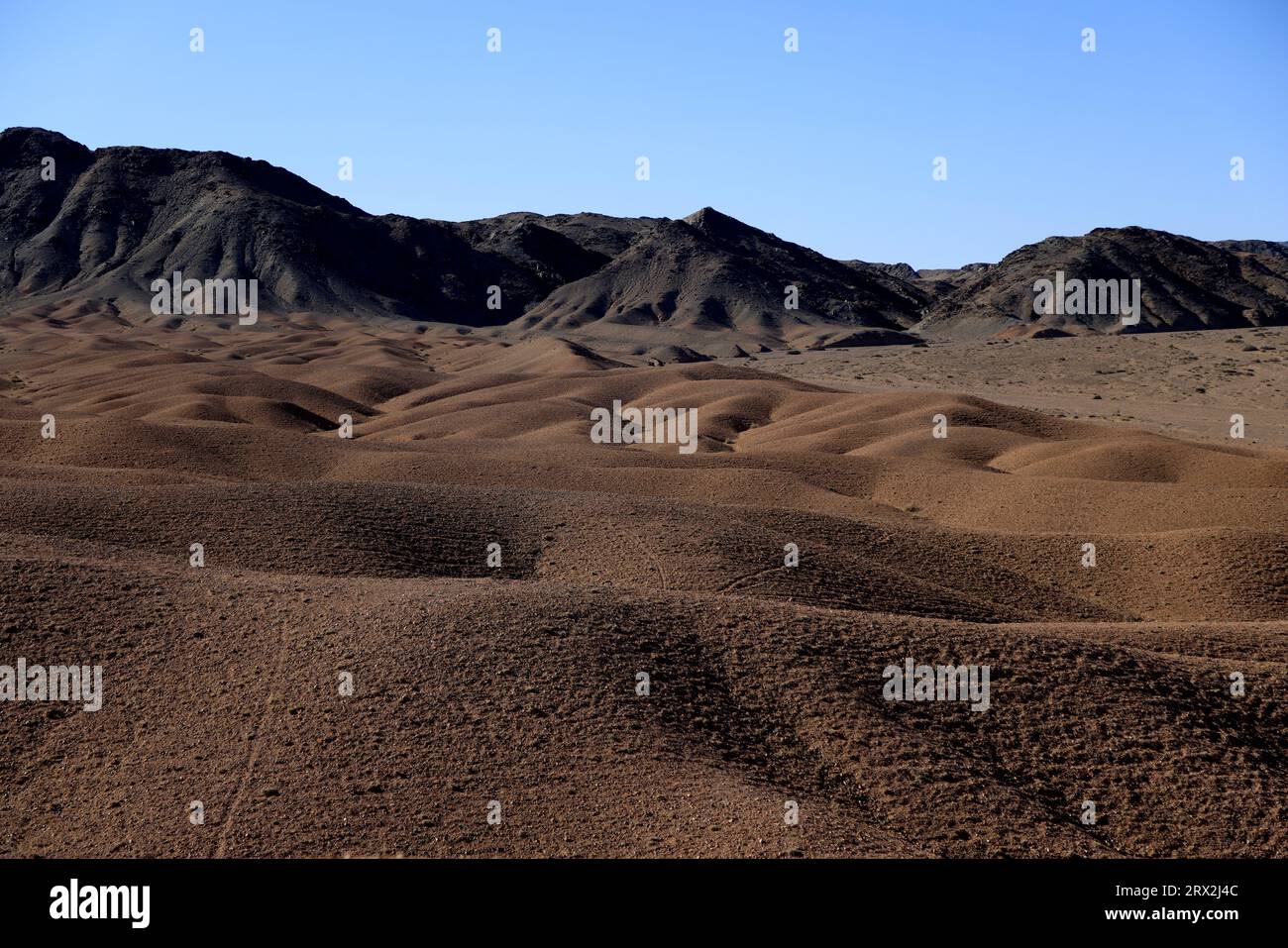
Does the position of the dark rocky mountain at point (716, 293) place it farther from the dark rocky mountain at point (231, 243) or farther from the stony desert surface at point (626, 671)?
the stony desert surface at point (626, 671)

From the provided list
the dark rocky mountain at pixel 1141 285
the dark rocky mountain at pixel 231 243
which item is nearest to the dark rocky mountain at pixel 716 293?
the dark rocky mountain at pixel 231 243

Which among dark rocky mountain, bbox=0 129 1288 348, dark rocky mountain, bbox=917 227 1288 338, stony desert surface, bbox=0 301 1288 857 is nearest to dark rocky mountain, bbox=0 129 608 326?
dark rocky mountain, bbox=0 129 1288 348

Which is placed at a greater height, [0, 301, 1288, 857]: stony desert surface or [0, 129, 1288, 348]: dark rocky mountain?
[0, 129, 1288, 348]: dark rocky mountain

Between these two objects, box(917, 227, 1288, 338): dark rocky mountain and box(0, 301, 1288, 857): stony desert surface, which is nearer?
box(0, 301, 1288, 857): stony desert surface

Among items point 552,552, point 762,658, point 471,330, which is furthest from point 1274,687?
point 471,330

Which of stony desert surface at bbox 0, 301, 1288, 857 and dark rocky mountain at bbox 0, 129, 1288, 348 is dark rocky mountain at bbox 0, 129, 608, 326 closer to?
dark rocky mountain at bbox 0, 129, 1288, 348

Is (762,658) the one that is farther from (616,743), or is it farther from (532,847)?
(532,847)

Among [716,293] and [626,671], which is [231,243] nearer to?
[716,293]

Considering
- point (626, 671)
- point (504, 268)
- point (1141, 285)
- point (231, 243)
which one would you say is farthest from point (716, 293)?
point (626, 671)
